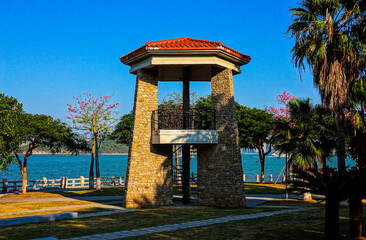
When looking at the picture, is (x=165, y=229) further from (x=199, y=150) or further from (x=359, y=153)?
(x=359, y=153)

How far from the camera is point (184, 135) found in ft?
56.1

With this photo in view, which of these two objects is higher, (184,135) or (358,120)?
(358,120)

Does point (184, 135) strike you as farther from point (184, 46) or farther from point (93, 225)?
point (93, 225)

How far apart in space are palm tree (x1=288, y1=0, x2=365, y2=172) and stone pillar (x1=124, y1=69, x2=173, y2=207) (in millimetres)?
8623

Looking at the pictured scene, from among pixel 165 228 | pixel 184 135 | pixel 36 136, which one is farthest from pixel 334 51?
pixel 36 136

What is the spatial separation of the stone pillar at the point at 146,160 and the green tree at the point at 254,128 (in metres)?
20.8

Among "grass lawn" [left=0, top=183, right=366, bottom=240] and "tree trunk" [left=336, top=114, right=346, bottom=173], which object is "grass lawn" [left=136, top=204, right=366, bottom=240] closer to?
"grass lawn" [left=0, top=183, right=366, bottom=240]

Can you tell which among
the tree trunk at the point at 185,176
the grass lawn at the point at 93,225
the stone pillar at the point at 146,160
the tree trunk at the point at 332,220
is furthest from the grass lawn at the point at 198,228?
the tree trunk at the point at 185,176

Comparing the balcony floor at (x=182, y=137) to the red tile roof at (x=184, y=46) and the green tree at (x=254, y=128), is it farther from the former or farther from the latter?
the green tree at (x=254, y=128)

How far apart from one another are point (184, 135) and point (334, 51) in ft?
29.1

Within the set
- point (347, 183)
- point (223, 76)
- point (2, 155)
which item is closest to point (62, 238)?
point (347, 183)

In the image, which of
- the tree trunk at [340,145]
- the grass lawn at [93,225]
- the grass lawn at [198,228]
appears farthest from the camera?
the tree trunk at [340,145]

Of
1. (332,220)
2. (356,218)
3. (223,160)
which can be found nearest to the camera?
(332,220)

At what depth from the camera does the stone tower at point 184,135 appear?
1717cm
